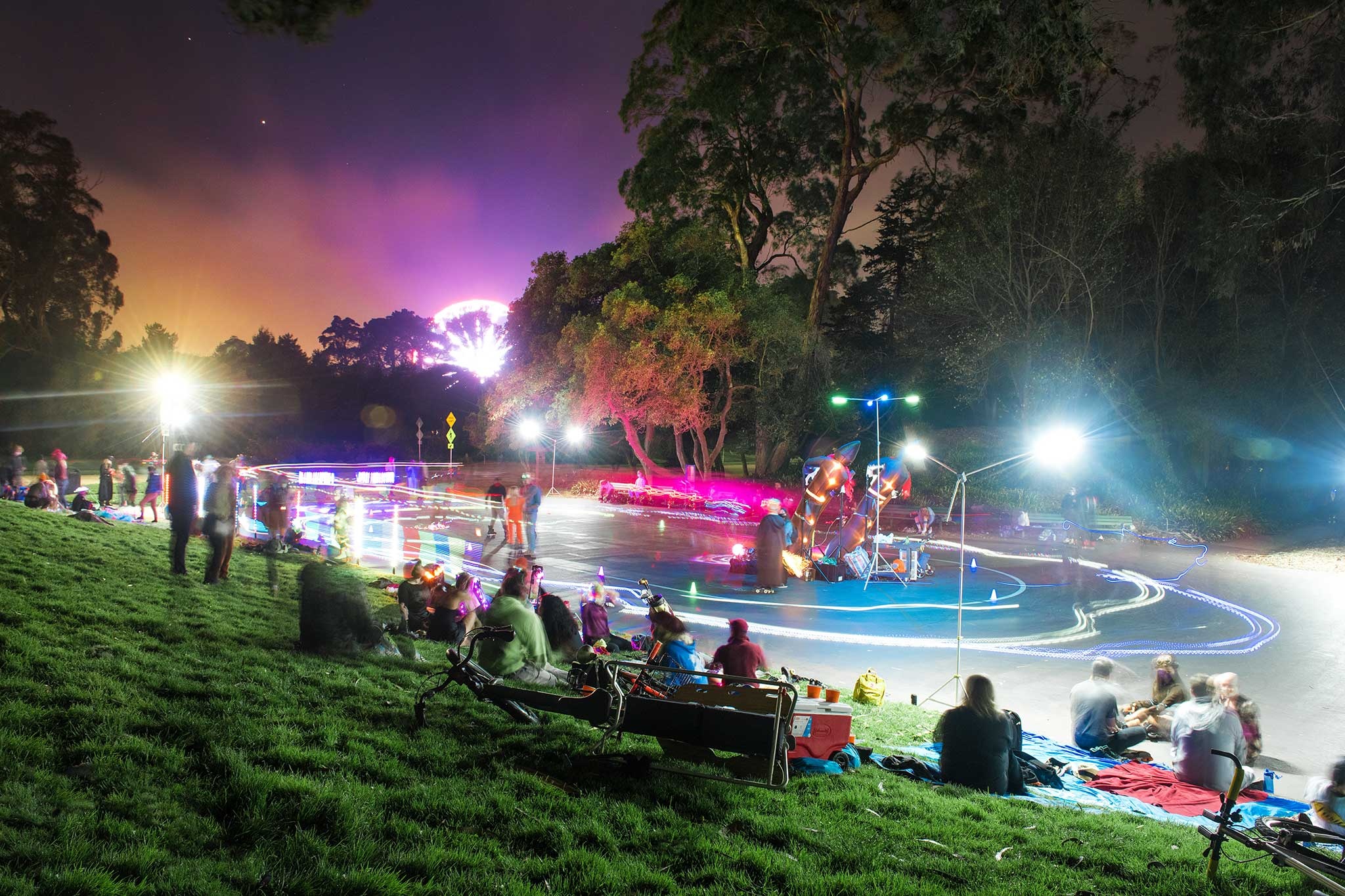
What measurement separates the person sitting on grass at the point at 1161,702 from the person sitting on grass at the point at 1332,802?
2.49m

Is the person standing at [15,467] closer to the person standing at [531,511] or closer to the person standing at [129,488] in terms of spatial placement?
the person standing at [129,488]

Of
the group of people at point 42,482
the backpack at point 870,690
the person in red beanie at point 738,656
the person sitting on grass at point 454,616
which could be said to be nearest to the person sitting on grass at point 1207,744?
the backpack at point 870,690

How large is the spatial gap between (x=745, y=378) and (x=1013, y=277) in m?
12.6

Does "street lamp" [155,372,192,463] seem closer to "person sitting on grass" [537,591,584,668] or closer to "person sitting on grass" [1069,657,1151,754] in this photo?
"person sitting on grass" [537,591,584,668]

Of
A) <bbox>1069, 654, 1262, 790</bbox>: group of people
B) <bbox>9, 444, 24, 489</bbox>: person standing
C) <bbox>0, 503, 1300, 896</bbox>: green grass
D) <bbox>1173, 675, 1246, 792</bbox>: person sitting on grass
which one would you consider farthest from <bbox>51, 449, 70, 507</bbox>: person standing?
<bbox>1173, 675, 1246, 792</bbox>: person sitting on grass

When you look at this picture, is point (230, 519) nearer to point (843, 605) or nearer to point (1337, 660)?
point (843, 605)

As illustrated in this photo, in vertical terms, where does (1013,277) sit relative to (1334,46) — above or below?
below

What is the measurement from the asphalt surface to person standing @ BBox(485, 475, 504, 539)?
1.54ft

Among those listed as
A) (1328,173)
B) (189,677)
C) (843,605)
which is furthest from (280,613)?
(1328,173)

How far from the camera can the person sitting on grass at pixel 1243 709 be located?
21.9 ft

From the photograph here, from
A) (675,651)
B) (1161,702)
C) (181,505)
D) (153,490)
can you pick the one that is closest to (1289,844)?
(675,651)

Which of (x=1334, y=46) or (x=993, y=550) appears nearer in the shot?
(x=1334, y=46)

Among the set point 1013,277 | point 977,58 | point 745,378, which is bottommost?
point 745,378

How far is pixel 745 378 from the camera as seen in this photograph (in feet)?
118
